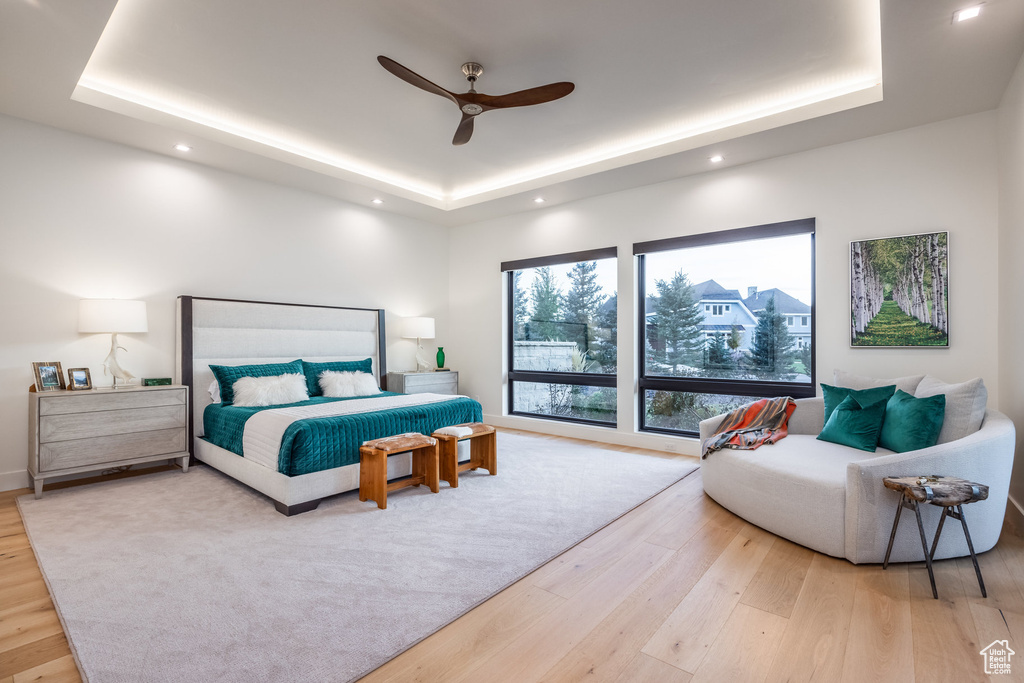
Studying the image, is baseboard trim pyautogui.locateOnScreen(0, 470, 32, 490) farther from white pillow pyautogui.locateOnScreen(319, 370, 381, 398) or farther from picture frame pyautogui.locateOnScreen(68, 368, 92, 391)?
white pillow pyautogui.locateOnScreen(319, 370, 381, 398)

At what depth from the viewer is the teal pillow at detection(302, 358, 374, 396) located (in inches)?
190

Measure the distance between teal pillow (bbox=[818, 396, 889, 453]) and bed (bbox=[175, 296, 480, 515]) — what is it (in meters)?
2.76

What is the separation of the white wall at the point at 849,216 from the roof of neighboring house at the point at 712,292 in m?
0.53

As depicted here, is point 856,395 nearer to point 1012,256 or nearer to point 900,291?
point 900,291

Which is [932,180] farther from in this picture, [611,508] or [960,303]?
[611,508]

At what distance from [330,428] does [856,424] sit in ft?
11.2

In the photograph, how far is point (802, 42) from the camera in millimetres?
2920

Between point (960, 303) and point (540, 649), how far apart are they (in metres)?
3.71

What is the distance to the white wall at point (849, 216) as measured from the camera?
3340 mm

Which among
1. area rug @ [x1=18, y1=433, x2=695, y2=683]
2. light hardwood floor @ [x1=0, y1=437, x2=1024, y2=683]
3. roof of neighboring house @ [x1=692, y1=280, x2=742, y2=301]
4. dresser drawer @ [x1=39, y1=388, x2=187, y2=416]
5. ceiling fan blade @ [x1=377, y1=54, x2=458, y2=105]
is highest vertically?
ceiling fan blade @ [x1=377, y1=54, x2=458, y2=105]

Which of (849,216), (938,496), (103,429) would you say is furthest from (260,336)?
(849,216)

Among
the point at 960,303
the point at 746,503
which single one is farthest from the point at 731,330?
the point at 746,503

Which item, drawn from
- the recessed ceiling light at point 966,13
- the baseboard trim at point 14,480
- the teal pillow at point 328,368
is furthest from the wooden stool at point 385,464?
the recessed ceiling light at point 966,13

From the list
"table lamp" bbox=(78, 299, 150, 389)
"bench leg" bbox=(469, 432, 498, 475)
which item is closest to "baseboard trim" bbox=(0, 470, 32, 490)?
"table lamp" bbox=(78, 299, 150, 389)
